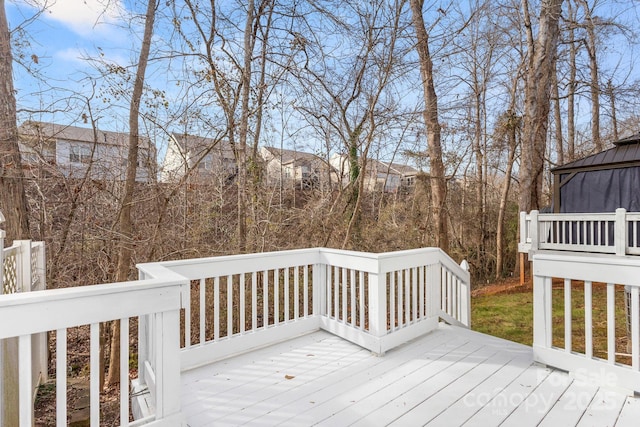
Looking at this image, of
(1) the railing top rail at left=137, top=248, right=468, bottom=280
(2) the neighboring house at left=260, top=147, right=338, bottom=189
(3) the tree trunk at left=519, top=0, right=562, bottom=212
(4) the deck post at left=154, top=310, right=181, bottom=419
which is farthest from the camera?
(3) the tree trunk at left=519, top=0, right=562, bottom=212

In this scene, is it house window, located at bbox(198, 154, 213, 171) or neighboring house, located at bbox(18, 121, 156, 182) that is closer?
neighboring house, located at bbox(18, 121, 156, 182)

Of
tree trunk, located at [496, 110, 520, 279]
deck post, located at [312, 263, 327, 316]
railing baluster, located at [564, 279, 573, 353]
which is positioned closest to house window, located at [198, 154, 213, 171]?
deck post, located at [312, 263, 327, 316]

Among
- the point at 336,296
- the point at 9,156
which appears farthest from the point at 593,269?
the point at 9,156

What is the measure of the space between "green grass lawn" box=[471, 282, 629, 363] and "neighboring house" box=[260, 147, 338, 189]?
401cm

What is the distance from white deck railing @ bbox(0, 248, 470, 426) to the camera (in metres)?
1.61

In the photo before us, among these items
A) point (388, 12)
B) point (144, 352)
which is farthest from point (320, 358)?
point (388, 12)

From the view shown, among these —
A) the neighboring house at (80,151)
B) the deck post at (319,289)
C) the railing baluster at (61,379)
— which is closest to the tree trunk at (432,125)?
the deck post at (319,289)

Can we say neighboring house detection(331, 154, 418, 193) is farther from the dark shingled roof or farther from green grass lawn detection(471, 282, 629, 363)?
the dark shingled roof

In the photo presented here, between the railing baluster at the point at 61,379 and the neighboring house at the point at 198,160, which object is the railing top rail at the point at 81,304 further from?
the neighboring house at the point at 198,160

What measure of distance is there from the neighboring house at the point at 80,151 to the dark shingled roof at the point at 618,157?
8.74m

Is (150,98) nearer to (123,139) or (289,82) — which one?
(123,139)

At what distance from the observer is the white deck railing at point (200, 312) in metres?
1.61

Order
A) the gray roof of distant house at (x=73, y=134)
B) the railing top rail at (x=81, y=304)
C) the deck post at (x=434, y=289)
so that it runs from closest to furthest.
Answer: the railing top rail at (x=81, y=304)
the deck post at (x=434, y=289)
the gray roof of distant house at (x=73, y=134)

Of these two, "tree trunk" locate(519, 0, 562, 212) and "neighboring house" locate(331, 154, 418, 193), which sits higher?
"tree trunk" locate(519, 0, 562, 212)
